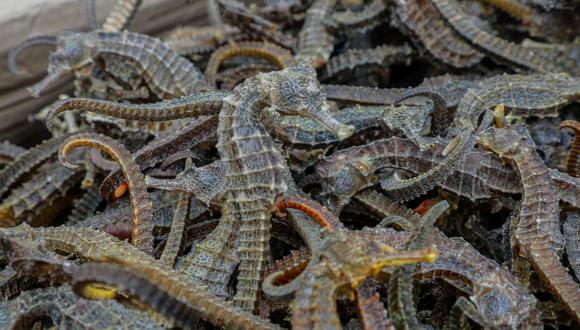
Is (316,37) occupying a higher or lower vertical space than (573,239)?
higher

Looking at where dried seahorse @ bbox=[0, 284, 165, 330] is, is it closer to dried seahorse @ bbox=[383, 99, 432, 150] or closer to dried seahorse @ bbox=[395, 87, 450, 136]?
dried seahorse @ bbox=[383, 99, 432, 150]

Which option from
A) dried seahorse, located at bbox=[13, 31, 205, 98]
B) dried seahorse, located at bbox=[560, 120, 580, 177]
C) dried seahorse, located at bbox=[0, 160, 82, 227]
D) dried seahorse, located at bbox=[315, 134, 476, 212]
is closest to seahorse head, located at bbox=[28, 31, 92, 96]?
dried seahorse, located at bbox=[13, 31, 205, 98]

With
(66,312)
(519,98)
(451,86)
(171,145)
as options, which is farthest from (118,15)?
(519,98)

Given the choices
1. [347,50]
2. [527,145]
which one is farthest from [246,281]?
[347,50]

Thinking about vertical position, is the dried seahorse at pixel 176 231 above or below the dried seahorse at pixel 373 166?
below

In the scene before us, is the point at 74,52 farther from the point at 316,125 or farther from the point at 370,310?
the point at 370,310

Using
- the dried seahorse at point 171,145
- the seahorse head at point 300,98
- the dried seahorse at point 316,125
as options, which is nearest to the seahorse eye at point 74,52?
the dried seahorse at point 171,145

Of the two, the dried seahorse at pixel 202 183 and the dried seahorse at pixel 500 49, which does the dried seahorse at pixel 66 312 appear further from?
the dried seahorse at pixel 500 49

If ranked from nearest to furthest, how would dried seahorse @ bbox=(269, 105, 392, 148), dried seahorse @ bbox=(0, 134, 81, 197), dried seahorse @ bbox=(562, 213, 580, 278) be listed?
1. dried seahorse @ bbox=(562, 213, 580, 278)
2. dried seahorse @ bbox=(269, 105, 392, 148)
3. dried seahorse @ bbox=(0, 134, 81, 197)
